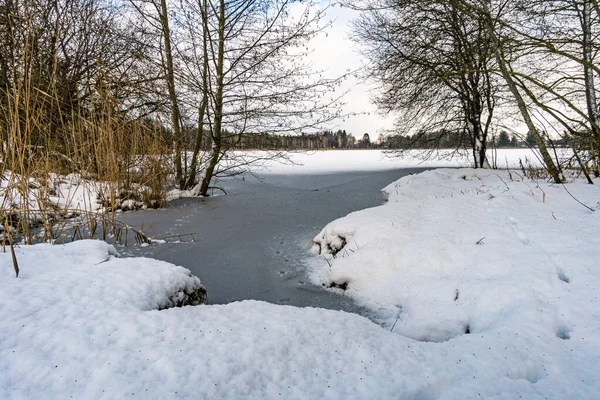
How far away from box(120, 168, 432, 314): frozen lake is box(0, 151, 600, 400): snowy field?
0.48m

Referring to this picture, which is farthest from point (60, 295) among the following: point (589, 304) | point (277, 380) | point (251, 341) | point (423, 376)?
point (589, 304)

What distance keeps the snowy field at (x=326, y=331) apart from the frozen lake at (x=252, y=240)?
1.57ft

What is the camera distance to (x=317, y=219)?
4.30 m

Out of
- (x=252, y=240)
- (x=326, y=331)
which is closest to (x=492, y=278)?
(x=326, y=331)

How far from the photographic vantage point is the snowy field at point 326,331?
Result: 874mm

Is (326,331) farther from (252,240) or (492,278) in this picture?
(252,240)

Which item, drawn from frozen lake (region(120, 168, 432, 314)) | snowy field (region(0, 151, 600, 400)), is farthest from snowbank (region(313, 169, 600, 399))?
frozen lake (region(120, 168, 432, 314))

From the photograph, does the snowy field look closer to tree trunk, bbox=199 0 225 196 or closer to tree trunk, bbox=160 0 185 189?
tree trunk, bbox=160 0 185 189

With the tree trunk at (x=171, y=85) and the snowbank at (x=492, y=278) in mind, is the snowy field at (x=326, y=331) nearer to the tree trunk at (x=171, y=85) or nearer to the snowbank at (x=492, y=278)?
the snowbank at (x=492, y=278)

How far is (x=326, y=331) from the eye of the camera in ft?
4.10

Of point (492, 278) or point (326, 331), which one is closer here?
point (326, 331)

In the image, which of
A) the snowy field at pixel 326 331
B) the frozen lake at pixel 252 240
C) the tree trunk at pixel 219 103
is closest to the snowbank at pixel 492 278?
the snowy field at pixel 326 331

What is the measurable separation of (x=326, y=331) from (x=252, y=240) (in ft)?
7.31

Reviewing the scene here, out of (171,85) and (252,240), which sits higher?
(171,85)
